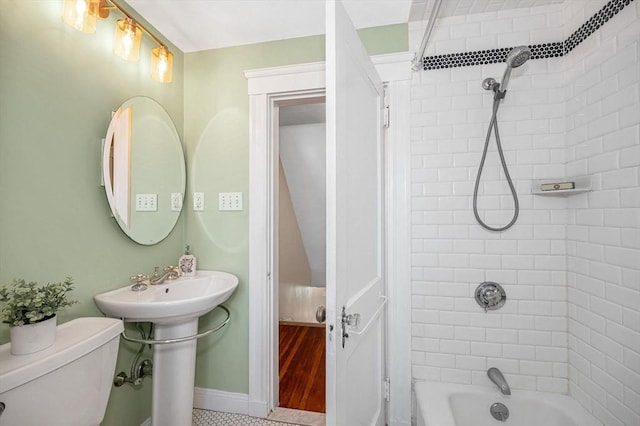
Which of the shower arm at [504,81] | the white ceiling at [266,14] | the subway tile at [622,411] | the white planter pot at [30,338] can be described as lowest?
the subway tile at [622,411]

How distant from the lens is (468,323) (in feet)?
4.89

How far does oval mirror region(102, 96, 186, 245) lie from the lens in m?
1.35

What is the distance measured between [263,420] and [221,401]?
0.30 meters

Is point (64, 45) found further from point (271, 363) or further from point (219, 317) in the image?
point (271, 363)

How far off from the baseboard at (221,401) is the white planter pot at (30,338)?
3.81 ft

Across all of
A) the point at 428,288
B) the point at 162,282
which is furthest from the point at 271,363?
the point at 428,288

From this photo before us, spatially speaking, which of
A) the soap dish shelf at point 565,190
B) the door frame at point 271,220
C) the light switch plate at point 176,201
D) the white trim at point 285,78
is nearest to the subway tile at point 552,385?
the door frame at point 271,220

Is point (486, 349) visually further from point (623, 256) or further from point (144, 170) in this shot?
point (144, 170)

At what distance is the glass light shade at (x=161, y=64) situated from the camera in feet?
5.07

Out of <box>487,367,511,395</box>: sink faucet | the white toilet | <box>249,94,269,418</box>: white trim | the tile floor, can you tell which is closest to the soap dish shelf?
<box>487,367,511,395</box>: sink faucet

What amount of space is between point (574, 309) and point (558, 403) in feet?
1.48

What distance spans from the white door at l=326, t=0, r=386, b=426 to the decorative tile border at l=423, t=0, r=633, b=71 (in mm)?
381

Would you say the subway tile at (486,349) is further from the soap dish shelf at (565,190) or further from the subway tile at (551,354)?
the soap dish shelf at (565,190)

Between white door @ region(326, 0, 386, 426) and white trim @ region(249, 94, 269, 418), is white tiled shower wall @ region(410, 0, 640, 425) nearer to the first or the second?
white door @ region(326, 0, 386, 426)
